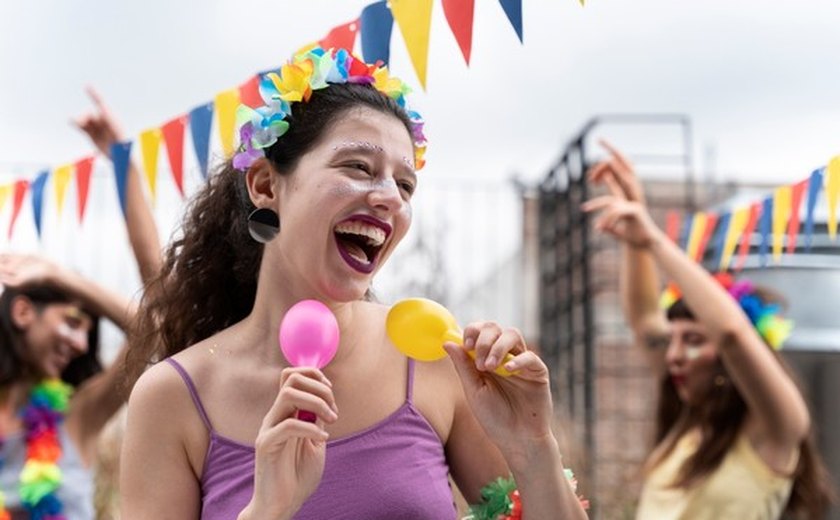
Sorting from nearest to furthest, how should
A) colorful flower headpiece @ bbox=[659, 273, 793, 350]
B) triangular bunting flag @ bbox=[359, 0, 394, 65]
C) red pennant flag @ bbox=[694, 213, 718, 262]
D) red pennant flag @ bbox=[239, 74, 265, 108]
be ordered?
triangular bunting flag @ bbox=[359, 0, 394, 65], red pennant flag @ bbox=[239, 74, 265, 108], colorful flower headpiece @ bbox=[659, 273, 793, 350], red pennant flag @ bbox=[694, 213, 718, 262]

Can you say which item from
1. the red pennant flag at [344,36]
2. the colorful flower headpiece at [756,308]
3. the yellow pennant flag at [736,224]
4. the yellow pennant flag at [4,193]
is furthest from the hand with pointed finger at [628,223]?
the yellow pennant flag at [4,193]

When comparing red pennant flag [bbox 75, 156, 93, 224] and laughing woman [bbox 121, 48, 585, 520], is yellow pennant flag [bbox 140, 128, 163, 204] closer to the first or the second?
red pennant flag [bbox 75, 156, 93, 224]

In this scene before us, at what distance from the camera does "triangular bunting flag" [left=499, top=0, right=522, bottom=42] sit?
2006 mm

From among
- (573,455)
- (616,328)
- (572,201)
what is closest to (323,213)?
(573,455)

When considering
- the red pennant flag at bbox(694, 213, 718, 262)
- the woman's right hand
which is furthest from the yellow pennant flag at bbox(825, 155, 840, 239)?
the red pennant flag at bbox(694, 213, 718, 262)

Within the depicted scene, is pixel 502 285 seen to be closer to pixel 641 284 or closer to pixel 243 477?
pixel 641 284

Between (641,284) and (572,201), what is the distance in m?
2.41

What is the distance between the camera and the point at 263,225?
5.59ft

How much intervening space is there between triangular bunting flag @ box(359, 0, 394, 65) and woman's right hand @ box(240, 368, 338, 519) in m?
1.22

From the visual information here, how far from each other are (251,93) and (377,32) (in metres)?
0.61

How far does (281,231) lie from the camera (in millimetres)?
1692

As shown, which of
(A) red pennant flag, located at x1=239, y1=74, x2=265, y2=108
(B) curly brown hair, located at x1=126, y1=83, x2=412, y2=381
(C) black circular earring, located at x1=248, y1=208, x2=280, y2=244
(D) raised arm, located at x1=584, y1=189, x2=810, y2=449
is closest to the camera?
(C) black circular earring, located at x1=248, y1=208, x2=280, y2=244

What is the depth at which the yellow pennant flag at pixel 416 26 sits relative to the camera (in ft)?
7.59

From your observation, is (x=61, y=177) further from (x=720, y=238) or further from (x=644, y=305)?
(x=720, y=238)
